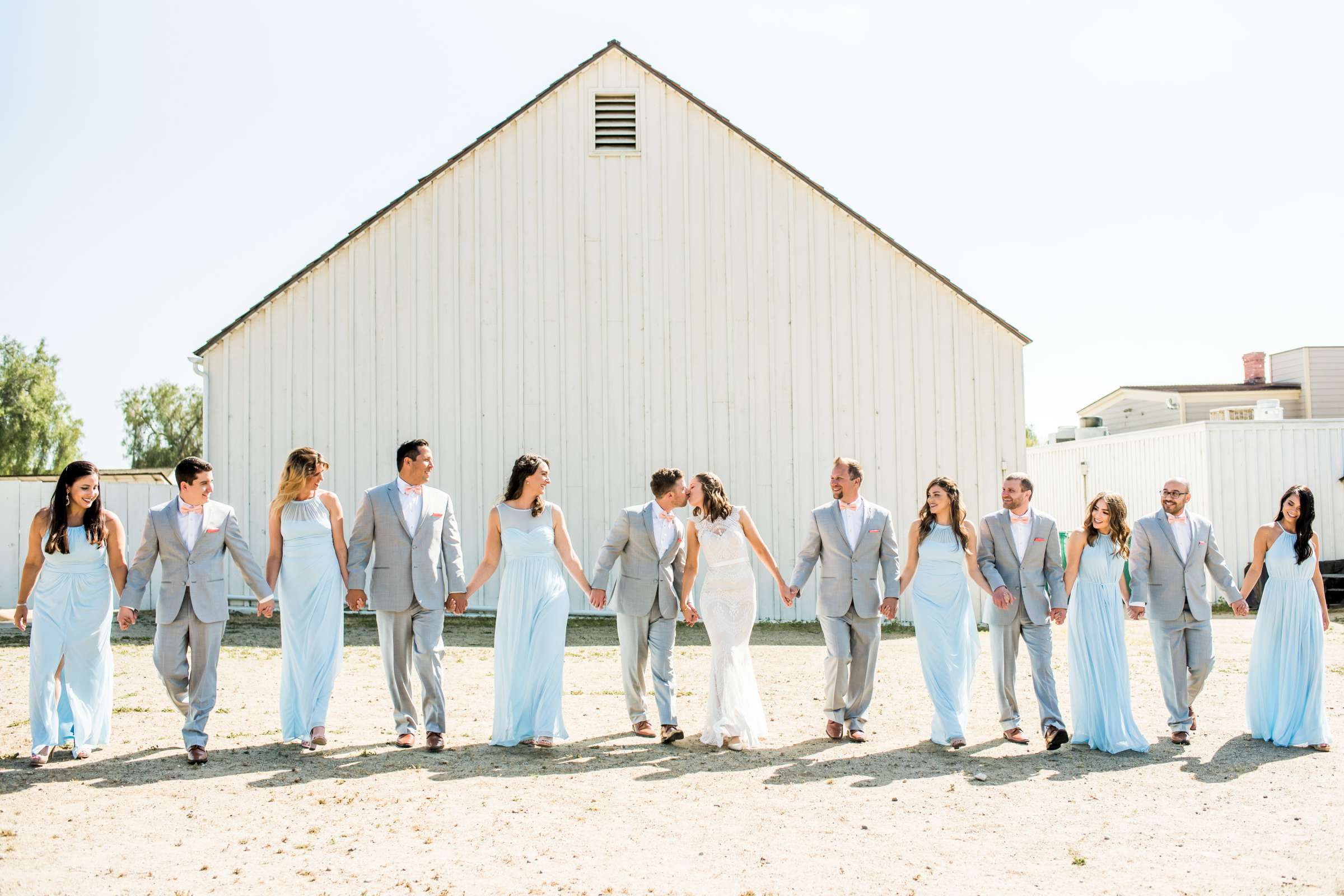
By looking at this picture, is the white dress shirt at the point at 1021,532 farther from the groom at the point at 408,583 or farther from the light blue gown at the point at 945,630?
the groom at the point at 408,583

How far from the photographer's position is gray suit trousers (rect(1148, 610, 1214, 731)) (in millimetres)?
7504

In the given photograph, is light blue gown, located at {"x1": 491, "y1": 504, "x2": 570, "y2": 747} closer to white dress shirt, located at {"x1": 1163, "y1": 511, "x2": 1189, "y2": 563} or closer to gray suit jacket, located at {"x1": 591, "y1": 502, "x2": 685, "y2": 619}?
gray suit jacket, located at {"x1": 591, "y1": 502, "x2": 685, "y2": 619}

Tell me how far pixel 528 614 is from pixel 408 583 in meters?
0.81

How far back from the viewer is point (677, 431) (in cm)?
1584

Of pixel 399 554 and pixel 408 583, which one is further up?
pixel 399 554

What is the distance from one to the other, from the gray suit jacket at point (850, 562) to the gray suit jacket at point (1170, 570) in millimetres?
1668

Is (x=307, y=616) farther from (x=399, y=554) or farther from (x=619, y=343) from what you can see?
(x=619, y=343)

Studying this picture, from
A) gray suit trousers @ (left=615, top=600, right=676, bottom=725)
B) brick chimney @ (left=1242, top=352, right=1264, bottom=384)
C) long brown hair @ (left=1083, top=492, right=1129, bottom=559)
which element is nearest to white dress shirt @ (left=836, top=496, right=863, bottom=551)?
gray suit trousers @ (left=615, top=600, right=676, bottom=725)

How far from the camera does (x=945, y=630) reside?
7371 millimetres

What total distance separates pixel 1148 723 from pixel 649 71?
1161 centimetres

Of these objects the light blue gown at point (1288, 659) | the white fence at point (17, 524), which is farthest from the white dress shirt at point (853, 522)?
the white fence at point (17, 524)

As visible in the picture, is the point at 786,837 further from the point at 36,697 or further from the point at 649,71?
the point at 649,71

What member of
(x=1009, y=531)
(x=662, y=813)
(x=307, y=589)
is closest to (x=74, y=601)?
(x=307, y=589)

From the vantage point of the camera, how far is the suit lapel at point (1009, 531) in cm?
751
